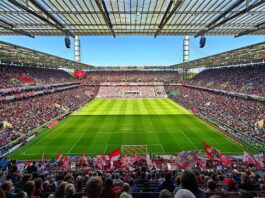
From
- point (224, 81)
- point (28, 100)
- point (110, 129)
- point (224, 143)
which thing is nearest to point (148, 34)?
point (224, 143)

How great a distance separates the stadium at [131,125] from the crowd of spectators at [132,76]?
82.0ft

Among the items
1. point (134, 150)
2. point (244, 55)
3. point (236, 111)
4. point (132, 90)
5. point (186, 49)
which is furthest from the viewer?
point (186, 49)

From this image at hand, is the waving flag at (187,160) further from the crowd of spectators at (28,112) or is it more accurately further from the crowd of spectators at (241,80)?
the crowd of spectators at (241,80)

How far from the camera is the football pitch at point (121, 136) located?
1078 inches

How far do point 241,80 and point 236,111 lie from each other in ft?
50.5

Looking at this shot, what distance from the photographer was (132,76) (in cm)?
10344

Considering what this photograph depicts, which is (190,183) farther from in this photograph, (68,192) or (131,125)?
(131,125)

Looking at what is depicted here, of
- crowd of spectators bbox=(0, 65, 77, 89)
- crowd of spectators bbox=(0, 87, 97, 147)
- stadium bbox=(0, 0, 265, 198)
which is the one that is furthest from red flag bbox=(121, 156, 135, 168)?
crowd of spectators bbox=(0, 65, 77, 89)

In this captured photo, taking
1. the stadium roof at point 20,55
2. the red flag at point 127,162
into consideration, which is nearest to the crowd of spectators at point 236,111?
the red flag at point 127,162

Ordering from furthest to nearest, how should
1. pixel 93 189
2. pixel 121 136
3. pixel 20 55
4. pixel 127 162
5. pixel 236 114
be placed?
1. pixel 20 55
2. pixel 236 114
3. pixel 121 136
4. pixel 127 162
5. pixel 93 189

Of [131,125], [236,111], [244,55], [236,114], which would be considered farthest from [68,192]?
[244,55]

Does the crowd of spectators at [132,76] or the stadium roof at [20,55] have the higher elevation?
the stadium roof at [20,55]

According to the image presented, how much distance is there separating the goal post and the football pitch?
681 millimetres

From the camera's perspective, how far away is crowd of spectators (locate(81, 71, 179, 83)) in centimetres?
9994
